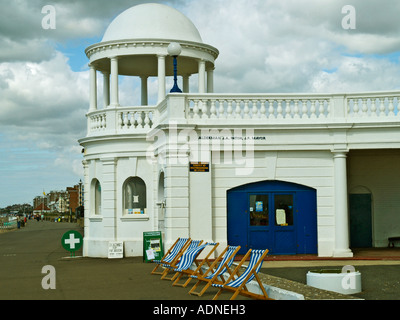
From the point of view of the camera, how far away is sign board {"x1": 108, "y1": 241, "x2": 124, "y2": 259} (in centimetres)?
2231

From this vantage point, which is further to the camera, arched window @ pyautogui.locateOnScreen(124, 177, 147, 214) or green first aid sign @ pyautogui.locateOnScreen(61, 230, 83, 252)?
arched window @ pyautogui.locateOnScreen(124, 177, 147, 214)

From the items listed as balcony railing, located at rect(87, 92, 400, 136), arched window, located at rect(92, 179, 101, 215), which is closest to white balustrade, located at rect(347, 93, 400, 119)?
balcony railing, located at rect(87, 92, 400, 136)

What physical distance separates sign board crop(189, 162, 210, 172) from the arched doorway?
1.13m

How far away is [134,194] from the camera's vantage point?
23.5m

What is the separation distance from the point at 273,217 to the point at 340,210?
206cm

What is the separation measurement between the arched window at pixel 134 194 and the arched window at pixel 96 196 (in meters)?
1.74

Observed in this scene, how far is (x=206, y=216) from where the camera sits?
63.1 ft

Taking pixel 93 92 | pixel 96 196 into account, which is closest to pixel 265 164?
pixel 96 196

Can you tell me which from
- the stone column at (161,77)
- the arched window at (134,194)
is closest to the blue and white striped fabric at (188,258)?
the arched window at (134,194)

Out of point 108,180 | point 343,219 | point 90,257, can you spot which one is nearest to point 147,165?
point 108,180

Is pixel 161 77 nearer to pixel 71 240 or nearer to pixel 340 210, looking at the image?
pixel 71 240

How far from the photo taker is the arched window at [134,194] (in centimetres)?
2338

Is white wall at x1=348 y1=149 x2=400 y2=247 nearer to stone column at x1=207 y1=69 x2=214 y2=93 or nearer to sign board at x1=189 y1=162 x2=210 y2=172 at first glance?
sign board at x1=189 y1=162 x2=210 y2=172

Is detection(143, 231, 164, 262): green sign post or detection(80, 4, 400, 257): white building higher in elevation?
detection(80, 4, 400, 257): white building
